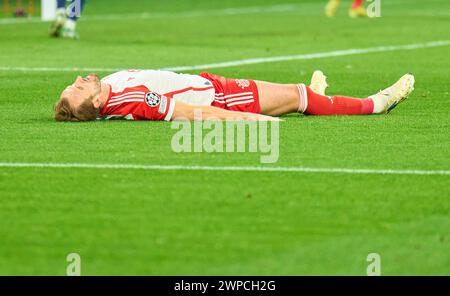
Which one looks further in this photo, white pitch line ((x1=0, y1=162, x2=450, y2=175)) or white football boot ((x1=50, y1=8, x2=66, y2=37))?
white football boot ((x1=50, y1=8, x2=66, y2=37))

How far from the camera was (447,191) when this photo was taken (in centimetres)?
843

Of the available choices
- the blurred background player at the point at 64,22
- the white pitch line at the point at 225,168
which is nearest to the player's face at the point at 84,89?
the white pitch line at the point at 225,168

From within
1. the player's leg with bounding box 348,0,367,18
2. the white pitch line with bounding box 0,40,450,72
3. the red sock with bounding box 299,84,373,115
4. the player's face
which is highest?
the player's leg with bounding box 348,0,367,18

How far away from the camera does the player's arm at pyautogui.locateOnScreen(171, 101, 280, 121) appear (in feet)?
35.1

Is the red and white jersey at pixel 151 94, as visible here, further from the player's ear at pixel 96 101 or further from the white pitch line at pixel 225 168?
the white pitch line at pixel 225 168

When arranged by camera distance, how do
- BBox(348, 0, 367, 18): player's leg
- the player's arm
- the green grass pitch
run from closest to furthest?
the green grass pitch, the player's arm, BBox(348, 0, 367, 18): player's leg

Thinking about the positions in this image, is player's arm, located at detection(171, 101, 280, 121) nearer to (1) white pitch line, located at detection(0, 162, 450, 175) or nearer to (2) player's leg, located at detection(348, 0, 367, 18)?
(1) white pitch line, located at detection(0, 162, 450, 175)

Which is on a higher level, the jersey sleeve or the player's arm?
the jersey sleeve

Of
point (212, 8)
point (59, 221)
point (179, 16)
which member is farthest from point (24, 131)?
point (212, 8)

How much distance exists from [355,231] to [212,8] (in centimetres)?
2527

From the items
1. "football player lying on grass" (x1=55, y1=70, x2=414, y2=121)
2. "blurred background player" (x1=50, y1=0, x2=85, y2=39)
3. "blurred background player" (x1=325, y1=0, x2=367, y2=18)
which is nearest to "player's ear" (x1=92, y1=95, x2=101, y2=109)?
"football player lying on grass" (x1=55, y1=70, x2=414, y2=121)

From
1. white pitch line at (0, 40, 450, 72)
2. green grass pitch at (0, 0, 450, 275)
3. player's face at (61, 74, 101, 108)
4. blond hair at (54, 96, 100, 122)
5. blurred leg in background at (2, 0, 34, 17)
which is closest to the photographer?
green grass pitch at (0, 0, 450, 275)

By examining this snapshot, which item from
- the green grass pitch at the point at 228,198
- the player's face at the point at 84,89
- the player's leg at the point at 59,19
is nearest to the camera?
the green grass pitch at the point at 228,198

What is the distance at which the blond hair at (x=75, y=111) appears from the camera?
434 inches
